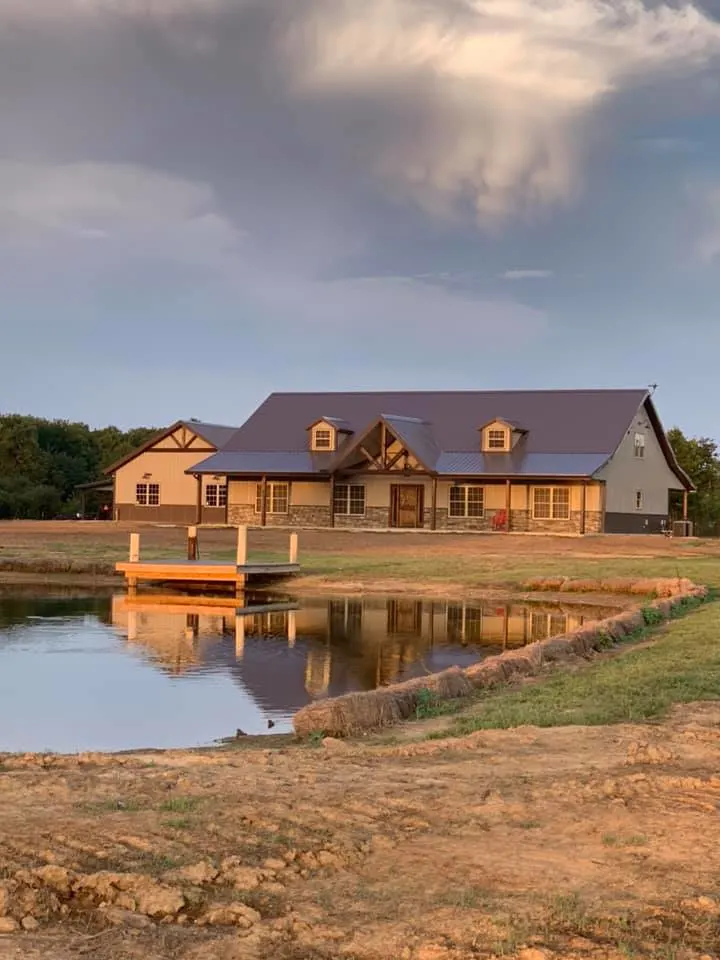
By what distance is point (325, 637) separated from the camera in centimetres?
1897

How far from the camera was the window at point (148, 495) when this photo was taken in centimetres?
5441

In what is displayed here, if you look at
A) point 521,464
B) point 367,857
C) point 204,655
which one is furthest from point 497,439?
point 367,857

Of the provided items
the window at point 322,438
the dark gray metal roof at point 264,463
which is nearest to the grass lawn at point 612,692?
the dark gray metal roof at point 264,463

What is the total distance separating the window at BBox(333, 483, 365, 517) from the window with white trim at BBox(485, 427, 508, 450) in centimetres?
566

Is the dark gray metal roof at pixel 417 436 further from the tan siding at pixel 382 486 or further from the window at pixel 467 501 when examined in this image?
the window at pixel 467 501

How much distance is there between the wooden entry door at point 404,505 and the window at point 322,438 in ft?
10.9

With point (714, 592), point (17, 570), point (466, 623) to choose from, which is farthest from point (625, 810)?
point (17, 570)

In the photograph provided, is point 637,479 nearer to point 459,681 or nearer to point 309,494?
point 309,494

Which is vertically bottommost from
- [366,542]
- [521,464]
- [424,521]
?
[366,542]

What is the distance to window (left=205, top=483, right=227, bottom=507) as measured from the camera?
2092 inches

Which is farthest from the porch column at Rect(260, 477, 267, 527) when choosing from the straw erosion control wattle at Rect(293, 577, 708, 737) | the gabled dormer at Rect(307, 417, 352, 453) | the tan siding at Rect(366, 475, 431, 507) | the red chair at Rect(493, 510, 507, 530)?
the straw erosion control wattle at Rect(293, 577, 708, 737)

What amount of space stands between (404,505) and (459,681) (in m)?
35.8

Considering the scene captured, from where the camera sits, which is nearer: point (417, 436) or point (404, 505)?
point (417, 436)

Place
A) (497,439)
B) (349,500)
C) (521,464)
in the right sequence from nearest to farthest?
(521,464)
(497,439)
(349,500)
